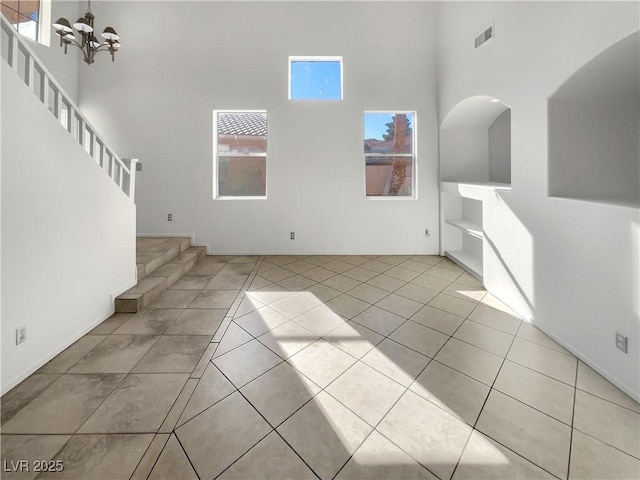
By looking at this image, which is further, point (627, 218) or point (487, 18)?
point (487, 18)

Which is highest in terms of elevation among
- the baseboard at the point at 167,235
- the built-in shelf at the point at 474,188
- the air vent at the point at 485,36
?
the air vent at the point at 485,36

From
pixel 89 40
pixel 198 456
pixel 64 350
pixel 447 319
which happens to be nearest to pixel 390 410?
pixel 198 456

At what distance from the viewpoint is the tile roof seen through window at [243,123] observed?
4.78m

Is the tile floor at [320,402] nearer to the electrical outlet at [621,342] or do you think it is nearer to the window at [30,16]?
the electrical outlet at [621,342]

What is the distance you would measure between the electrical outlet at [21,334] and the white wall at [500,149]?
5.42 meters

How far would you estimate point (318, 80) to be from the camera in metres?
4.73

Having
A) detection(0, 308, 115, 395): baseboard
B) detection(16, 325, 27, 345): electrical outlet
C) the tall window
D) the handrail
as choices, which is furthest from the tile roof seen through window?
detection(16, 325, 27, 345): electrical outlet

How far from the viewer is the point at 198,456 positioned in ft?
4.08

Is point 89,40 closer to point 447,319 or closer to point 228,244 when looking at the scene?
point 228,244

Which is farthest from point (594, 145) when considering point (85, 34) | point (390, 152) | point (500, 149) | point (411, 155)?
point (85, 34)

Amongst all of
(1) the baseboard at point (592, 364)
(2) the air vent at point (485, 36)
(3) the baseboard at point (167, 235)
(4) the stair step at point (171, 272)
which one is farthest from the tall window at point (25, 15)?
(1) the baseboard at point (592, 364)

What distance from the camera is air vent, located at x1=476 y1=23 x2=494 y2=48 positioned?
9.93 feet

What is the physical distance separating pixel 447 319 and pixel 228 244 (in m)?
3.67

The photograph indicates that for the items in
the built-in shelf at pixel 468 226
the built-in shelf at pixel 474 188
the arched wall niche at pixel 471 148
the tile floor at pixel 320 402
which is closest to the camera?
the tile floor at pixel 320 402
